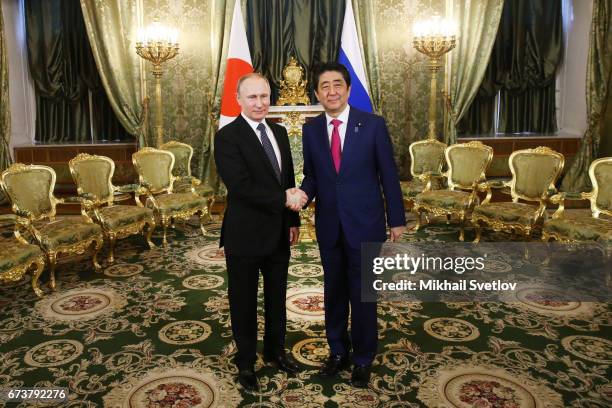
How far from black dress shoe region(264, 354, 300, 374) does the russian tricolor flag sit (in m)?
4.08

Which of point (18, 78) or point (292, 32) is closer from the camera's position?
point (292, 32)

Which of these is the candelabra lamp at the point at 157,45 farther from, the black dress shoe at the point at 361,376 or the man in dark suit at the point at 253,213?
the black dress shoe at the point at 361,376

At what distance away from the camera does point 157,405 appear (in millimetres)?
2137

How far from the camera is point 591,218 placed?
12.5 feet

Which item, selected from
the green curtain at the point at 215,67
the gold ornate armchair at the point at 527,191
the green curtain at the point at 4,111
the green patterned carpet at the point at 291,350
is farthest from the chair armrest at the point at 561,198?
the green curtain at the point at 4,111

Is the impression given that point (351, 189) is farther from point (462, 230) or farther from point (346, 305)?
point (462, 230)

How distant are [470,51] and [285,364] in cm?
536

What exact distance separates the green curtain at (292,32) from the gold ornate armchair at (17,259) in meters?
4.02

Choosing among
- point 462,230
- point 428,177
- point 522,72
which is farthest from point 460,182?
point 522,72

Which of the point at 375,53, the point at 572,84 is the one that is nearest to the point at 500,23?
the point at 572,84

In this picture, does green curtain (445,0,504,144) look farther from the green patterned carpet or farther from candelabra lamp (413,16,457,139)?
the green patterned carpet

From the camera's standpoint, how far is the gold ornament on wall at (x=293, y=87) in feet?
21.2

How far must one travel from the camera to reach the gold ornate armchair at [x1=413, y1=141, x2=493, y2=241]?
4.73 metres

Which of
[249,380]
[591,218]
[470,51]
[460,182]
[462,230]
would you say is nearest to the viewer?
[249,380]
